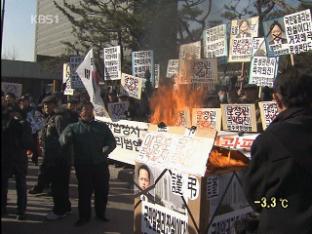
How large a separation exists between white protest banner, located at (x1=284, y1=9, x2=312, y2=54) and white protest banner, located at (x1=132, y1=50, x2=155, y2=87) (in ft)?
11.2

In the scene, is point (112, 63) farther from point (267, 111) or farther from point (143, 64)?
point (267, 111)

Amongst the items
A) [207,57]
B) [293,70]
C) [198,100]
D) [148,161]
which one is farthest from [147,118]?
[293,70]

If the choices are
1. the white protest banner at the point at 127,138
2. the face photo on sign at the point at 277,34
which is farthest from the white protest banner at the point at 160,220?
the white protest banner at the point at 127,138

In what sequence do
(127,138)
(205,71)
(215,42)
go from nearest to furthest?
(205,71)
(215,42)
(127,138)

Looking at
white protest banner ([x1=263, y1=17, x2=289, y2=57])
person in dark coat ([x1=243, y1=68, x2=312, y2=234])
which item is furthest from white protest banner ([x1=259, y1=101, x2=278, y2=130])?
person in dark coat ([x1=243, y1=68, x2=312, y2=234])

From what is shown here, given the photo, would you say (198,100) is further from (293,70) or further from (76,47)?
(76,47)

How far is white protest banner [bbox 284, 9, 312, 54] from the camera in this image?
822cm

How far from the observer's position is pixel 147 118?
11.2 meters

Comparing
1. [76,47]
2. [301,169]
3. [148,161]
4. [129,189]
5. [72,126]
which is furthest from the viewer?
[76,47]

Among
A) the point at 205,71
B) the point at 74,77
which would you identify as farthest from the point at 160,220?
the point at 74,77

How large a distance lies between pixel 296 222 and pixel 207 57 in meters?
7.59

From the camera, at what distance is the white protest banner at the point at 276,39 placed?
897cm

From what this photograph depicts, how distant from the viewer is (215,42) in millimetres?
10078

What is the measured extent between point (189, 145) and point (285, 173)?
1.65 metres
